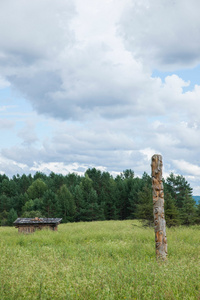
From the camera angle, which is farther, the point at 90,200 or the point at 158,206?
the point at 90,200

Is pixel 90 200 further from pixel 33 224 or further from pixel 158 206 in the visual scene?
pixel 158 206

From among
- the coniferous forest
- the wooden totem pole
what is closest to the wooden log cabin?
the coniferous forest

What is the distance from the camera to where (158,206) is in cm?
1059

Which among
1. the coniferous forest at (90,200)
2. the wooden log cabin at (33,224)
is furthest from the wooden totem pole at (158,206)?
the coniferous forest at (90,200)

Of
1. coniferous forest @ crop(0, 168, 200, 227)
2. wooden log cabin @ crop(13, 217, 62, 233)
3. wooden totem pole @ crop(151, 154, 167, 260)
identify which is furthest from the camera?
coniferous forest @ crop(0, 168, 200, 227)

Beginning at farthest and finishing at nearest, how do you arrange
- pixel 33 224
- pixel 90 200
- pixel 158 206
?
pixel 90 200 → pixel 33 224 → pixel 158 206

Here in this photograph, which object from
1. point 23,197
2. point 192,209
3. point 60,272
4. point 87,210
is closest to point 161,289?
point 60,272

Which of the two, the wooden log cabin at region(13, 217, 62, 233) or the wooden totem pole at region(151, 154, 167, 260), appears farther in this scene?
the wooden log cabin at region(13, 217, 62, 233)

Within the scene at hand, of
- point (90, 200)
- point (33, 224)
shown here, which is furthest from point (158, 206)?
point (90, 200)

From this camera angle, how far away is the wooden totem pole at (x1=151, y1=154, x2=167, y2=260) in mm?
10297

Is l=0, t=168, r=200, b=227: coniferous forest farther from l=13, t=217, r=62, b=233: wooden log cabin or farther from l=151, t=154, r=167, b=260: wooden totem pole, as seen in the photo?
l=151, t=154, r=167, b=260: wooden totem pole

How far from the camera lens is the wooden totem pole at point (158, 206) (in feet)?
33.8

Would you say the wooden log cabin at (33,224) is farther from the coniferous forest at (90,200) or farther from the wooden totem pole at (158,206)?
the wooden totem pole at (158,206)

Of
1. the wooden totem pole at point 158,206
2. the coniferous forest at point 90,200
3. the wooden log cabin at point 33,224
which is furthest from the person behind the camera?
the coniferous forest at point 90,200
